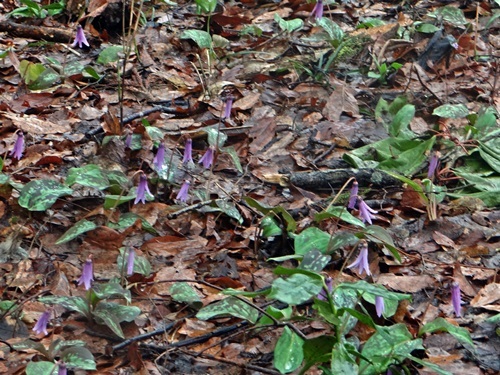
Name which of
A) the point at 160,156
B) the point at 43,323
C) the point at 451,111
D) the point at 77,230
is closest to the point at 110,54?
the point at 160,156

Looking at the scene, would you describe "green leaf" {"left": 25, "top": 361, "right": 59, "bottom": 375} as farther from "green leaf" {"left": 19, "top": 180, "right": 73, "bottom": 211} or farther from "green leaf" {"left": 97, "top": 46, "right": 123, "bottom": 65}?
"green leaf" {"left": 97, "top": 46, "right": 123, "bottom": 65}

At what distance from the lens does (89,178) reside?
2.81 metres

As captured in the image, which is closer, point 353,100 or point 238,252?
point 238,252

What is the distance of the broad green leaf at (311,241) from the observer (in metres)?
2.54

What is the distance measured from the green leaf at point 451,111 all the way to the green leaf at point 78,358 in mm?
2188

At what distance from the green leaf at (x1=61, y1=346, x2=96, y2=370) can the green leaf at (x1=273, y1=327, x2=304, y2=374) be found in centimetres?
50

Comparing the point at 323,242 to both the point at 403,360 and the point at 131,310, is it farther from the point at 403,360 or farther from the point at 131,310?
the point at 131,310

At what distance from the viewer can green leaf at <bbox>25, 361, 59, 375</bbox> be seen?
1.98 meters

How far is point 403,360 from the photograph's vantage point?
86.0 inches

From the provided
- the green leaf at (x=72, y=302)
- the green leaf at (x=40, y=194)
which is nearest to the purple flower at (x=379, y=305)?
the green leaf at (x=72, y=302)

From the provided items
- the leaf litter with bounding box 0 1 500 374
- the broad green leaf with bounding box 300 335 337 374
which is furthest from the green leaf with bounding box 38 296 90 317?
the broad green leaf with bounding box 300 335 337 374

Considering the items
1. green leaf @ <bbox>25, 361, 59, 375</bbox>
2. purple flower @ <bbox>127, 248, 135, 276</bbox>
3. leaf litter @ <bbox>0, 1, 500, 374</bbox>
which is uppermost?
green leaf @ <bbox>25, 361, 59, 375</bbox>

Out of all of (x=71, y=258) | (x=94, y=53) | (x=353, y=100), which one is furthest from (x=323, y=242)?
(x=94, y=53)

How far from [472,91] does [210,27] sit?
1.69 meters
